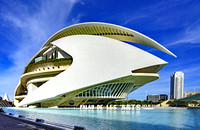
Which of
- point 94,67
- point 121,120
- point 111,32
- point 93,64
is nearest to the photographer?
point 121,120

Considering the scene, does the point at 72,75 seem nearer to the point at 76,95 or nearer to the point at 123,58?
the point at 76,95

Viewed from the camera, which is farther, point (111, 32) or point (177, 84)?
point (177, 84)

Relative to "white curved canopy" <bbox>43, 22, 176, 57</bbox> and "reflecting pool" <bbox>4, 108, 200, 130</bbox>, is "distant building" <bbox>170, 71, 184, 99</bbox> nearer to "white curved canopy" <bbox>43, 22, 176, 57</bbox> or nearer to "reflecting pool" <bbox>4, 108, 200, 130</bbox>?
"white curved canopy" <bbox>43, 22, 176, 57</bbox>

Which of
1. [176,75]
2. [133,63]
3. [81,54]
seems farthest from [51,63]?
[176,75]

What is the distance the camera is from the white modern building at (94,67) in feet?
75.4

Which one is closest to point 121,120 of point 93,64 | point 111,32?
point 93,64

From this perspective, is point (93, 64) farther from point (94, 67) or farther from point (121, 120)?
point (121, 120)

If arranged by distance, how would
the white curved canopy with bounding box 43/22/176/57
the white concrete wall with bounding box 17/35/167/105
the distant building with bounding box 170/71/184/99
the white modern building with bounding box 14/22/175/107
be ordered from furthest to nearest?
the distant building with bounding box 170/71/184/99 < the white curved canopy with bounding box 43/22/176/57 < the white modern building with bounding box 14/22/175/107 < the white concrete wall with bounding box 17/35/167/105

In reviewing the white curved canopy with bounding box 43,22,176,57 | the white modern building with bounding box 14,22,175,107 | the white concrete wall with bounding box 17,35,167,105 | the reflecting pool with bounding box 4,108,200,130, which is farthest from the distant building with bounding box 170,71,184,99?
Result: the reflecting pool with bounding box 4,108,200,130

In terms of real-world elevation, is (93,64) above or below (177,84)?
above

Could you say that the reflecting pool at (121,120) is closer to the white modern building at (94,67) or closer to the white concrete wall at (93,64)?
the white concrete wall at (93,64)

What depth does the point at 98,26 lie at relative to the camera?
2989 cm

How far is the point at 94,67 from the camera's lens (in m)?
24.1

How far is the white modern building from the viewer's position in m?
23.0
